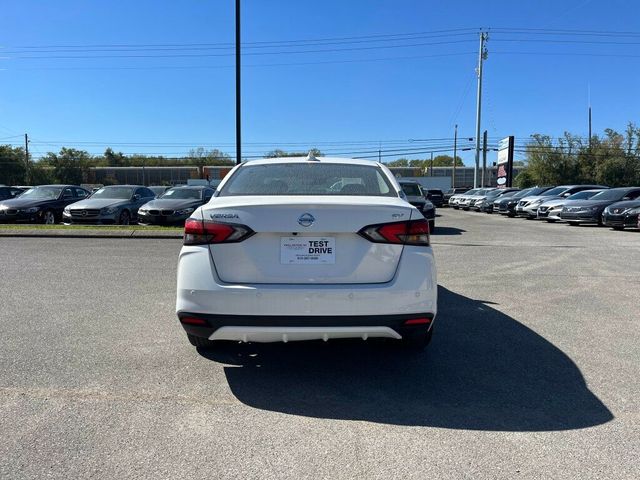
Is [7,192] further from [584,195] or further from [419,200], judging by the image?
[584,195]

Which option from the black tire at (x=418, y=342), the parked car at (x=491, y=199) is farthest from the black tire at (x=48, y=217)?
the parked car at (x=491, y=199)

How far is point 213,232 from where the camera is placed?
12.0 feet

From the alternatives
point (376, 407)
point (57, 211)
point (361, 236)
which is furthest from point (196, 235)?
point (57, 211)

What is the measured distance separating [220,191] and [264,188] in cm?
40

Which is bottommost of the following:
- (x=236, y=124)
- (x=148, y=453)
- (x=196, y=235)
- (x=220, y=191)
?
(x=148, y=453)

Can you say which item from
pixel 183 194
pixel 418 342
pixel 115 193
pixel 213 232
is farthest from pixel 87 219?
pixel 418 342

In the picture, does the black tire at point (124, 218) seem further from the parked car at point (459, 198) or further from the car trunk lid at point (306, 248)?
the parked car at point (459, 198)

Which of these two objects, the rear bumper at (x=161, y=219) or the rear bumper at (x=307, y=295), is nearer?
the rear bumper at (x=307, y=295)

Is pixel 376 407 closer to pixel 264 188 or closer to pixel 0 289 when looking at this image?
pixel 264 188

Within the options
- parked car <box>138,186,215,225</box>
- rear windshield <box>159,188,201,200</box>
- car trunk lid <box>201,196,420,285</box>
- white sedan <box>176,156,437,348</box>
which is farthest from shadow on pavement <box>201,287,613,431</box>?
rear windshield <box>159,188,201,200</box>

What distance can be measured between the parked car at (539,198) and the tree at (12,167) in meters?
78.4

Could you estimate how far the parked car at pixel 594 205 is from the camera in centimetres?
1939

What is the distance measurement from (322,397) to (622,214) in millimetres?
17178

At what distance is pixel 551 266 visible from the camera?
9.43 m
